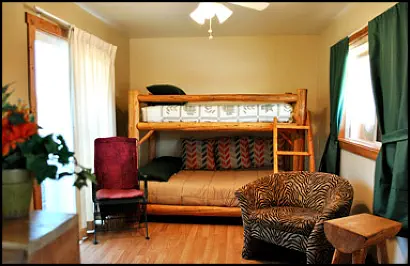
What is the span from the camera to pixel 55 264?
152 centimetres

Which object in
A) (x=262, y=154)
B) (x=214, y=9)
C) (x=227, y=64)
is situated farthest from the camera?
(x=262, y=154)

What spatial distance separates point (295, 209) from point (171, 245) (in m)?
1.14

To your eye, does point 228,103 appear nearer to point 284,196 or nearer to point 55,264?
point 284,196

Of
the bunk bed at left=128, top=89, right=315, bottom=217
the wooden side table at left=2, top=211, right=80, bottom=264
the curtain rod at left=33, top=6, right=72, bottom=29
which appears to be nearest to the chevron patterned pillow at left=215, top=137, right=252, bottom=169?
the bunk bed at left=128, top=89, right=315, bottom=217

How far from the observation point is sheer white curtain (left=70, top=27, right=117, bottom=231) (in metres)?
2.79

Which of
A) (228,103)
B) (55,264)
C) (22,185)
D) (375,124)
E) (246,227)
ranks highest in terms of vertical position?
(228,103)

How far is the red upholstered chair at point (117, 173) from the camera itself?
9.94 ft

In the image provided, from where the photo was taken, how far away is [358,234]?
74.3 inches

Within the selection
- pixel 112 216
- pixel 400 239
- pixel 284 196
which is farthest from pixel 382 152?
pixel 112 216

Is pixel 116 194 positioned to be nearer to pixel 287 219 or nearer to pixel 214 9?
pixel 287 219

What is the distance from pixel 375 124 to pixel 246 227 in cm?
143

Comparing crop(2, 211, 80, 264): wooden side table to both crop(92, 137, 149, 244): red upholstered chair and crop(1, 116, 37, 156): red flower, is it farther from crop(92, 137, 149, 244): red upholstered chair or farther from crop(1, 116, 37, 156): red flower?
crop(92, 137, 149, 244): red upholstered chair

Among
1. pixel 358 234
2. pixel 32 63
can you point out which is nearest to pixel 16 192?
pixel 32 63

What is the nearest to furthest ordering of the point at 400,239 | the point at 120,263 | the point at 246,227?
the point at 400,239 → the point at 120,263 → the point at 246,227
